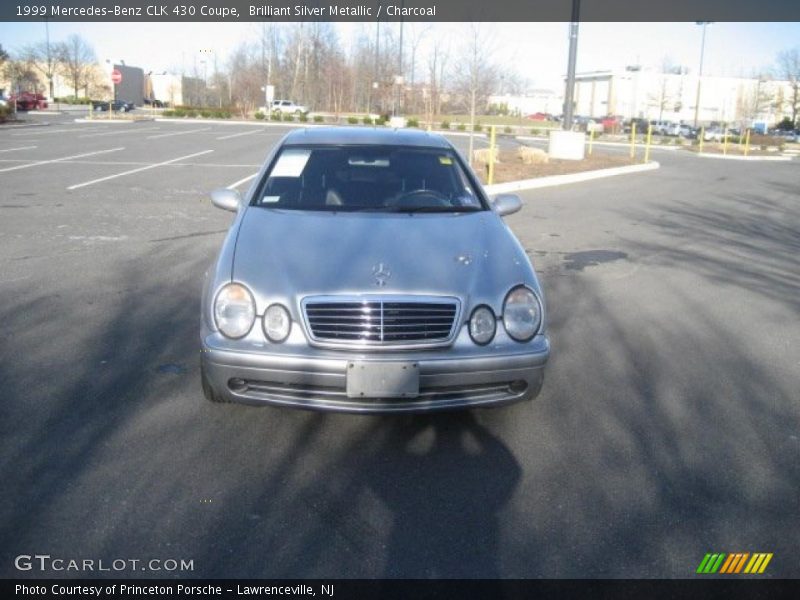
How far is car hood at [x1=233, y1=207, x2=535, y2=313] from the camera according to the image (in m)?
3.99

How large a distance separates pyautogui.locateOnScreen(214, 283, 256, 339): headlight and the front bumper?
0.07 meters

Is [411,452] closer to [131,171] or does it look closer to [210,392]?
[210,392]

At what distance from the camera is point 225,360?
3906 millimetres

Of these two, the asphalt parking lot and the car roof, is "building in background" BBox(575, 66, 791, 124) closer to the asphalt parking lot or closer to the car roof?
the asphalt parking lot

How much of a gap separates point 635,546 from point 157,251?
6920 millimetres

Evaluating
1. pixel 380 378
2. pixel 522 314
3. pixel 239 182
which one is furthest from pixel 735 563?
pixel 239 182

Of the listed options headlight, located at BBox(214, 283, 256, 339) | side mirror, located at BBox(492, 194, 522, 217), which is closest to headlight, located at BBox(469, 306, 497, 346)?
headlight, located at BBox(214, 283, 256, 339)

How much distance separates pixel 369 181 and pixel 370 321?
73.9 inches

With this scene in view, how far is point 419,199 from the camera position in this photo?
537 cm
